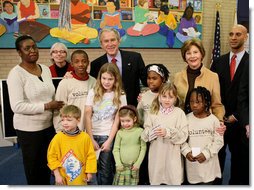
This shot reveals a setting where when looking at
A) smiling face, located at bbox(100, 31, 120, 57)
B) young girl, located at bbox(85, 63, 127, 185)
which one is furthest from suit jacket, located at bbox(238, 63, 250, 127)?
smiling face, located at bbox(100, 31, 120, 57)

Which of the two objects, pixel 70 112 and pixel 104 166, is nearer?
pixel 70 112

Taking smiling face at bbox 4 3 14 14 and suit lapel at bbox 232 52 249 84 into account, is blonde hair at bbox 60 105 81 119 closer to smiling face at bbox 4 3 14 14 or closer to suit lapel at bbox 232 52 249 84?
suit lapel at bbox 232 52 249 84

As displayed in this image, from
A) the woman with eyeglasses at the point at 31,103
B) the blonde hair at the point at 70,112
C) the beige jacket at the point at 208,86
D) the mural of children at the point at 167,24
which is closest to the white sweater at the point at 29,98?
the woman with eyeglasses at the point at 31,103

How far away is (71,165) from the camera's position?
194 cm

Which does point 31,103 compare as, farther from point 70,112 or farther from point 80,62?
point 80,62

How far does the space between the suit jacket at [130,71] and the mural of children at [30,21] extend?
156 centimetres

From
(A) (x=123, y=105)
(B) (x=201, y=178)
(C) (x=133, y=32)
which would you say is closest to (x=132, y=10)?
(C) (x=133, y=32)

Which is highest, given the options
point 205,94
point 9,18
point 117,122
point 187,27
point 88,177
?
point 9,18

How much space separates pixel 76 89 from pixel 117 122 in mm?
398

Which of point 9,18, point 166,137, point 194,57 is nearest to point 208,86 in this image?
point 194,57

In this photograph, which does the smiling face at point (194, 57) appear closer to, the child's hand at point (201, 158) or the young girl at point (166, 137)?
the young girl at point (166, 137)

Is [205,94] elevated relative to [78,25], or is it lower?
lower

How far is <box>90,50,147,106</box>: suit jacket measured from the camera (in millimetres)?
2297

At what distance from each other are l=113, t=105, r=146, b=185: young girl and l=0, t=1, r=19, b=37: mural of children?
2193 mm
